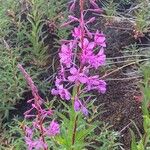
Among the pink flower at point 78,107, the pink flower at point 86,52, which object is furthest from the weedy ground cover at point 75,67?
the pink flower at point 86,52

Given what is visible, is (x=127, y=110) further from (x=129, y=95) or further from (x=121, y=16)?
(x=121, y=16)

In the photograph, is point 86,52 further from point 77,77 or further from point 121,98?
point 121,98

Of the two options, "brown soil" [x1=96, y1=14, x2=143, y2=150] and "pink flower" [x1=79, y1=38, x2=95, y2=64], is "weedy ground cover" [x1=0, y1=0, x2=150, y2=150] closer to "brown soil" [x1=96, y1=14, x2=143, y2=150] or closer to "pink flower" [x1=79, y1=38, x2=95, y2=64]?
"brown soil" [x1=96, y1=14, x2=143, y2=150]

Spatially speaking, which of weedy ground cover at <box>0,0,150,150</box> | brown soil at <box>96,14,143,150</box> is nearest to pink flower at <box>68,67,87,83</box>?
weedy ground cover at <box>0,0,150,150</box>

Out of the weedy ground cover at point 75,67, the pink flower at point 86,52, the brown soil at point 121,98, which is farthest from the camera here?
the brown soil at point 121,98

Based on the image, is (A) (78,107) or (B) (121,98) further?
(B) (121,98)

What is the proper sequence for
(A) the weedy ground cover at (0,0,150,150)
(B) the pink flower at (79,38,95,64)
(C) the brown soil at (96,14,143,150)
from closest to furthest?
(B) the pink flower at (79,38,95,64) < (A) the weedy ground cover at (0,0,150,150) < (C) the brown soil at (96,14,143,150)

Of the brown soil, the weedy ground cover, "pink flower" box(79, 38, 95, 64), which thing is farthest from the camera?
the brown soil

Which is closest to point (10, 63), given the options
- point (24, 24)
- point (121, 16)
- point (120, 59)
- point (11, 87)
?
point (11, 87)

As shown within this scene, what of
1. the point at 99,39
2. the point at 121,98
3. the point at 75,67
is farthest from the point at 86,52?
the point at 121,98

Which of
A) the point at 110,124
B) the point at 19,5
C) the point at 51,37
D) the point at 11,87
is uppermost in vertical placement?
the point at 19,5

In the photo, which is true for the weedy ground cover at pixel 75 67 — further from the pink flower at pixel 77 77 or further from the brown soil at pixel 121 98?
the pink flower at pixel 77 77
